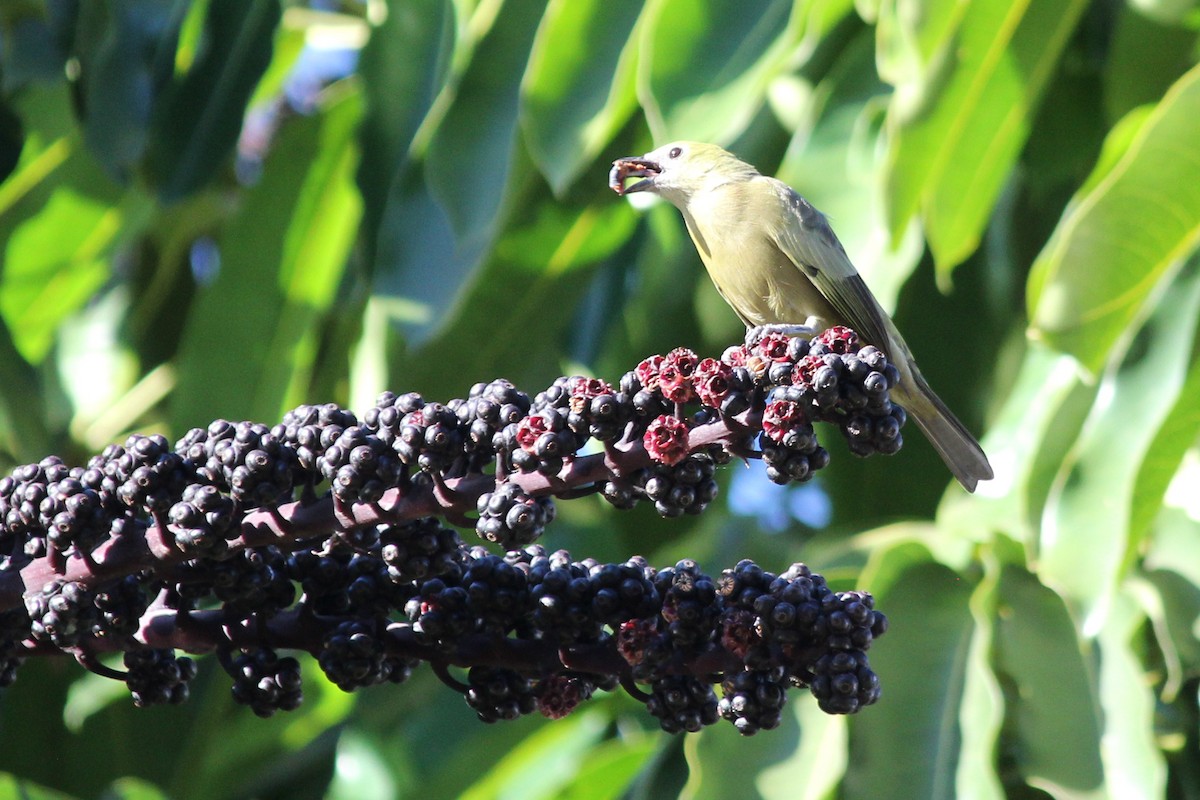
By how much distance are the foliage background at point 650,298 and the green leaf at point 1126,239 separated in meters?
0.01

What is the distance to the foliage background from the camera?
374 centimetres

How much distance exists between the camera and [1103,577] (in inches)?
143

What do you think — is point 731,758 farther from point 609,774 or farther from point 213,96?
point 213,96

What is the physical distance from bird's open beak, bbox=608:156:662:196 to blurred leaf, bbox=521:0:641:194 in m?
0.13

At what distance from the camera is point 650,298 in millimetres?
5664

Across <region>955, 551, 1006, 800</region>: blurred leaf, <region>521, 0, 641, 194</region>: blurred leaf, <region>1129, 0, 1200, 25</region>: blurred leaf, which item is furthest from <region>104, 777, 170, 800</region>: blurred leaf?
<region>1129, 0, 1200, 25</region>: blurred leaf

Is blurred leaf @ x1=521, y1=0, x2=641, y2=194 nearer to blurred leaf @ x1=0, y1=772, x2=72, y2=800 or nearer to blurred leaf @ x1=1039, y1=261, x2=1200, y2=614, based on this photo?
blurred leaf @ x1=1039, y1=261, x2=1200, y2=614

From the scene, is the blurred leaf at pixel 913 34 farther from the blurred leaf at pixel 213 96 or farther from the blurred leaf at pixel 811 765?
the blurred leaf at pixel 213 96

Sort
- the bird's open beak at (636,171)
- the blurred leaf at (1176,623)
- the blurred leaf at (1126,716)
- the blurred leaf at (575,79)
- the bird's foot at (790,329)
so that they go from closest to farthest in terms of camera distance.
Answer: the bird's foot at (790,329)
the blurred leaf at (1126,716)
the blurred leaf at (1176,623)
the bird's open beak at (636,171)
the blurred leaf at (575,79)

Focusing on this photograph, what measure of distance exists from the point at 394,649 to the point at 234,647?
0.89ft

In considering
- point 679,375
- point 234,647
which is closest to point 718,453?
point 679,375

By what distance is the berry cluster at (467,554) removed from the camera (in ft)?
7.20

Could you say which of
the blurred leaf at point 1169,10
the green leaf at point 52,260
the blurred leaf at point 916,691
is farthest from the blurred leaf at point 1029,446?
the green leaf at point 52,260

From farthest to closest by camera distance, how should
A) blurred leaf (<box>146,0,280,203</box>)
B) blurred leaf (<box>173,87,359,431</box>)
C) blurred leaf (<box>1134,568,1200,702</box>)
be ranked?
blurred leaf (<box>173,87,359,431</box>) < blurred leaf (<box>146,0,280,203</box>) < blurred leaf (<box>1134,568,1200,702</box>)
